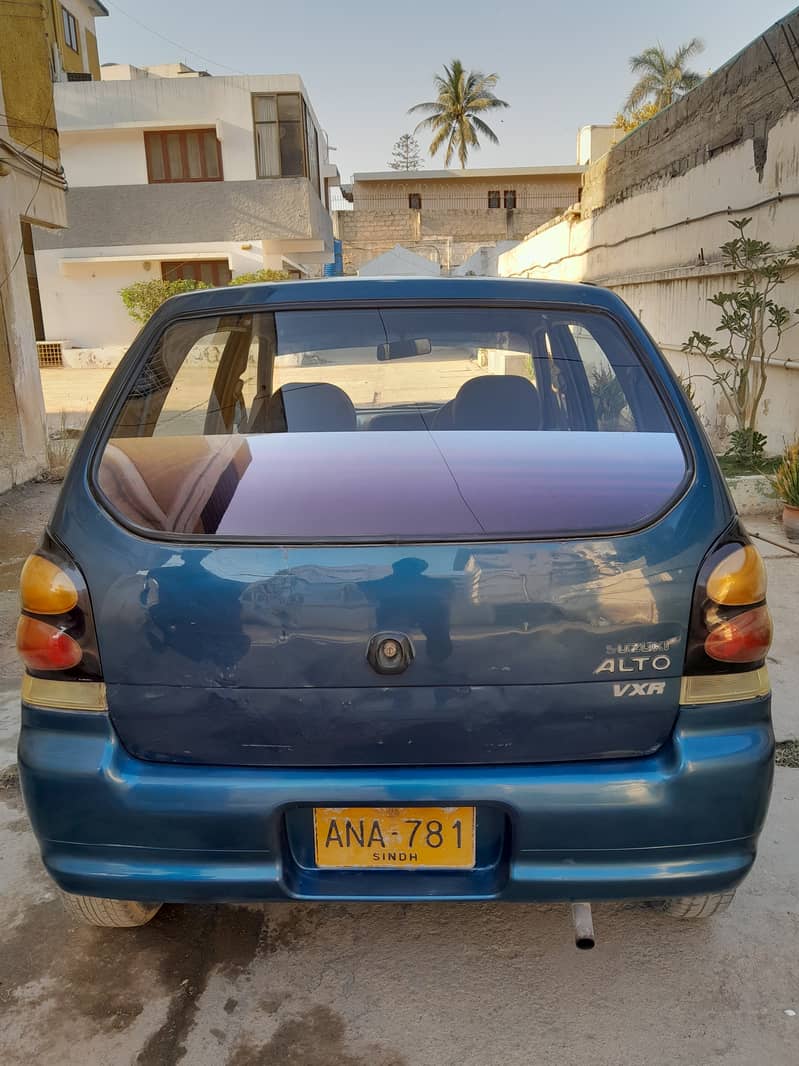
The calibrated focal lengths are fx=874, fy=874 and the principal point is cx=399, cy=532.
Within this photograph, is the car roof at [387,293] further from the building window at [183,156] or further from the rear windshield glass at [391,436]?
the building window at [183,156]

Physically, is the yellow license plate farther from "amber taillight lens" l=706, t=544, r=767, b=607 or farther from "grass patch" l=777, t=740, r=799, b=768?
"grass patch" l=777, t=740, r=799, b=768

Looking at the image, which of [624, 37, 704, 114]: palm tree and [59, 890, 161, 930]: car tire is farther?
[624, 37, 704, 114]: palm tree

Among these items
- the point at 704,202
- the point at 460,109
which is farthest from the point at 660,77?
the point at 704,202

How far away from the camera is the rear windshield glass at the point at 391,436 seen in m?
1.72

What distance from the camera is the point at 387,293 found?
2.09m

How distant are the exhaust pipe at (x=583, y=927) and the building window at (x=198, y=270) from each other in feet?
80.3

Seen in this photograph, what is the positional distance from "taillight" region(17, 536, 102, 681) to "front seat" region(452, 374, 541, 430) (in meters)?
0.93

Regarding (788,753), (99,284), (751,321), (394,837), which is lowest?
(788,753)

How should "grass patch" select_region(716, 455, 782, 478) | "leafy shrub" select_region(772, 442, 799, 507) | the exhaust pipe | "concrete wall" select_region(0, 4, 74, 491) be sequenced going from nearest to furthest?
1. the exhaust pipe
2. "leafy shrub" select_region(772, 442, 799, 507)
3. "grass patch" select_region(716, 455, 782, 478)
4. "concrete wall" select_region(0, 4, 74, 491)

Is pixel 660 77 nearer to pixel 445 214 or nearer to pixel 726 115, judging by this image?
pixel 445 214

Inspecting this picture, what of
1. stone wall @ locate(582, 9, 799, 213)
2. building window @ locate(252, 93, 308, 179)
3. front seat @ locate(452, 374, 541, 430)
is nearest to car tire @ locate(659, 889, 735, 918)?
front seat @ locate(452, 374, 541, 430)

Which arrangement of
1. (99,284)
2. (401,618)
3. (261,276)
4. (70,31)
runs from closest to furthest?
(401,618), (261,276), (99,284), (70,31)

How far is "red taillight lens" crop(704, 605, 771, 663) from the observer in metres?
1.69

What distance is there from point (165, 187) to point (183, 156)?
1230 millimetres
